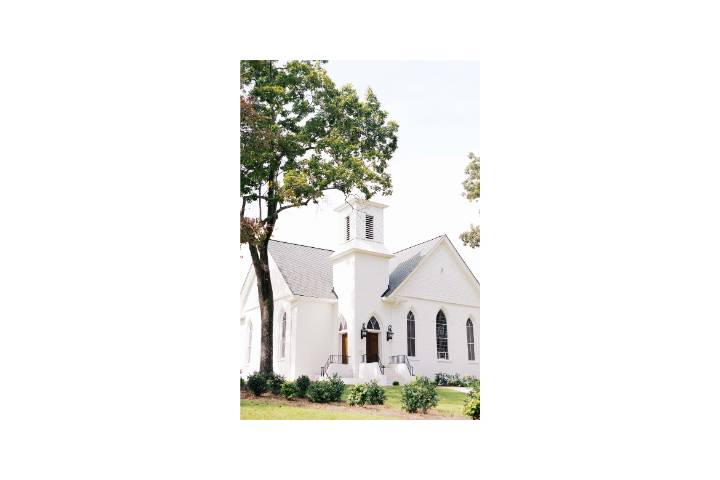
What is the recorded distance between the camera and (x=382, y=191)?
1002 centimetres

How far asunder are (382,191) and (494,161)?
262 cm

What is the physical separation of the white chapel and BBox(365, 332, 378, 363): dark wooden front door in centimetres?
2

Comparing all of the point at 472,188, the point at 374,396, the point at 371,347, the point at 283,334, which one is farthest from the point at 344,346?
the point at 472,188

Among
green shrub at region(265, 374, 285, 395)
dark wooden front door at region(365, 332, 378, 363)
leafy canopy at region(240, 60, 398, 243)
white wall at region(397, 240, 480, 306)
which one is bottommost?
green shrub at region(265, 374, 285, 395)

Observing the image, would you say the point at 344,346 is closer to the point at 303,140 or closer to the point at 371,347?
the point at 371,347

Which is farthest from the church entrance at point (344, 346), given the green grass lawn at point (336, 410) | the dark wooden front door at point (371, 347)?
the green grass lawn at point (336, 410)

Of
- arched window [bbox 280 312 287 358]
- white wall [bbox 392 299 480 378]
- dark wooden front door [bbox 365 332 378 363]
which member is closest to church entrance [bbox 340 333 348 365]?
dark wooden front door [bbox 365 332 378 363]

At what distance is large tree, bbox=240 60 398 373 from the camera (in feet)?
31.2

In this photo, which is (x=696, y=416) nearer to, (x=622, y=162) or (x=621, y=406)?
(x=621, y=406)

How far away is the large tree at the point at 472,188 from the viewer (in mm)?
9859

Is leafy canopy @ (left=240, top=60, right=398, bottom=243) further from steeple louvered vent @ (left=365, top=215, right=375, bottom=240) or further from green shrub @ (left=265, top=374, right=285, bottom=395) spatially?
green shrub @ (left=265, top=374, right=285, bottom=395)

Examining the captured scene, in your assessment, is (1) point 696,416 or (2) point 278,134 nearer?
(1) point 696,416

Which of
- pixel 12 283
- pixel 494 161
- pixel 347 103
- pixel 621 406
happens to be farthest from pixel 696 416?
pixel 12 283

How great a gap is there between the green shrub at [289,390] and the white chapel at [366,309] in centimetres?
161
